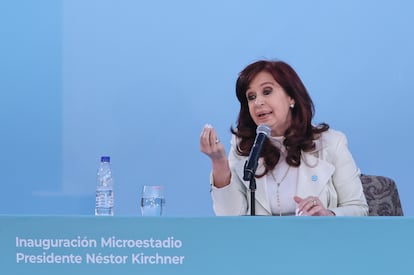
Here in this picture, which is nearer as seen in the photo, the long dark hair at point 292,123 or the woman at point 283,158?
the woman at point 283,158

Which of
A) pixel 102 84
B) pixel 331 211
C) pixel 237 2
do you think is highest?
pixel 237 2

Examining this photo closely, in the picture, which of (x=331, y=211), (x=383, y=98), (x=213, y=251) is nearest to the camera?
(x=213, y=251)

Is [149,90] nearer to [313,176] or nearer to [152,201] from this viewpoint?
[152,201]

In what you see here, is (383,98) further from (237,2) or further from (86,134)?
(86,134)

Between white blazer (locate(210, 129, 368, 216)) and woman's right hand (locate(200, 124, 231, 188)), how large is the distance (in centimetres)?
5

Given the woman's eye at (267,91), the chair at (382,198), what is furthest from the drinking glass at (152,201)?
the chair at (382,198)

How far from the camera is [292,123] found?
8.54ft

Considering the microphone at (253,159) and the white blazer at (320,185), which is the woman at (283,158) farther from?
the microphone at (253,159)

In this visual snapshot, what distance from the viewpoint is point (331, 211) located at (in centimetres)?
221

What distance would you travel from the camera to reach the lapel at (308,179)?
7.98 feet

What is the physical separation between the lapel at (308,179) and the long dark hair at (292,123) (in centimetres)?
5

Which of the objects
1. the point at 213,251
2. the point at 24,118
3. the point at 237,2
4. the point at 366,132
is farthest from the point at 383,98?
the point at 213,251

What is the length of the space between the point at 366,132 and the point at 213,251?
2278 millimetres

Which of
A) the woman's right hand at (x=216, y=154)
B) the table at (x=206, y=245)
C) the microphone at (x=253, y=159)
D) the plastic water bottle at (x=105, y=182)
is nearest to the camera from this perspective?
the table at (x=206, y=245)
